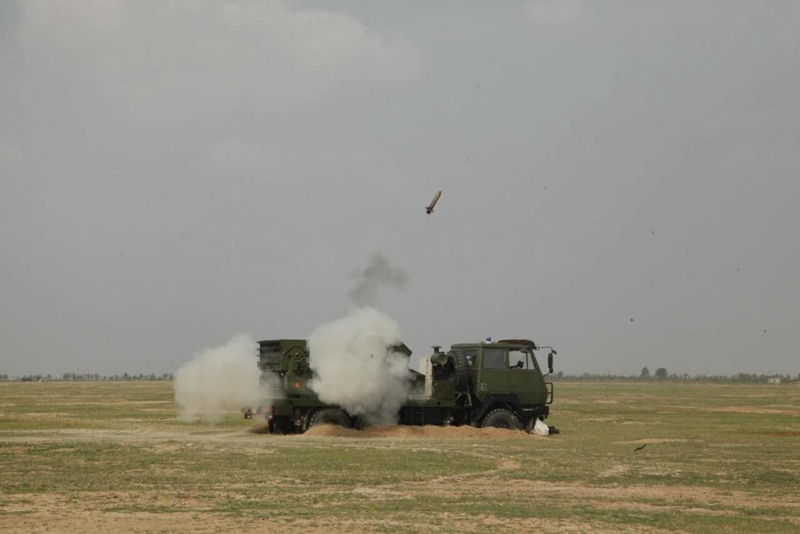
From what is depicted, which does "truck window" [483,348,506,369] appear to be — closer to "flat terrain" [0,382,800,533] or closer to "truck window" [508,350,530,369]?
"truck window" [508,350,530,369]

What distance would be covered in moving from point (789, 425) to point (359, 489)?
3285 cm

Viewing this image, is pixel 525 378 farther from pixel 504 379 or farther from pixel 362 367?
pixel 362 367

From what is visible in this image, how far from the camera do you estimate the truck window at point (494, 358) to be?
1385 inches

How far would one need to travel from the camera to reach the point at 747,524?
54.9ft

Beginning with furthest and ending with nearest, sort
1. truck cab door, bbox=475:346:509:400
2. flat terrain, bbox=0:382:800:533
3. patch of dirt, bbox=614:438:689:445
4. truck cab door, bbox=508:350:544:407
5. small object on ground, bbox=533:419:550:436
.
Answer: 1. small object on ground, bbox=533:419:550:436
2. truck cab door, bbox=508:350:544:407
3. truck cab door, bbox=475:346:509:400
4. patch of dirt, bbox=614:438:689:445
5. flat terrain, bbox=0:382:800:533

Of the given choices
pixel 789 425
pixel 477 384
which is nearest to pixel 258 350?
pixel 477 384

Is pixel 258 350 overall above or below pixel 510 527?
above

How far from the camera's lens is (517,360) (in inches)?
1400

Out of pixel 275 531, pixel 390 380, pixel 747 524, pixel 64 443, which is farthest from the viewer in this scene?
pixel 390 380

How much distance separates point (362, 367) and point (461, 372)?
139 inches

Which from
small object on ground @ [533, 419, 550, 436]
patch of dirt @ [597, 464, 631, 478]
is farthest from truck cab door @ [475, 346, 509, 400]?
patch of dirt @ [597, 464, 631, 478]

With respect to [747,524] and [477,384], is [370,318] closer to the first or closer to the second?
[477,384]

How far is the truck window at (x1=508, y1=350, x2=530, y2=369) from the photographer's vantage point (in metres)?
35.5

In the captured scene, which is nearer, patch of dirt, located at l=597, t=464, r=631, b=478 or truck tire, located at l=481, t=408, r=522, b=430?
patch of dirt, located at l=597, t=464, r=631, b=478
